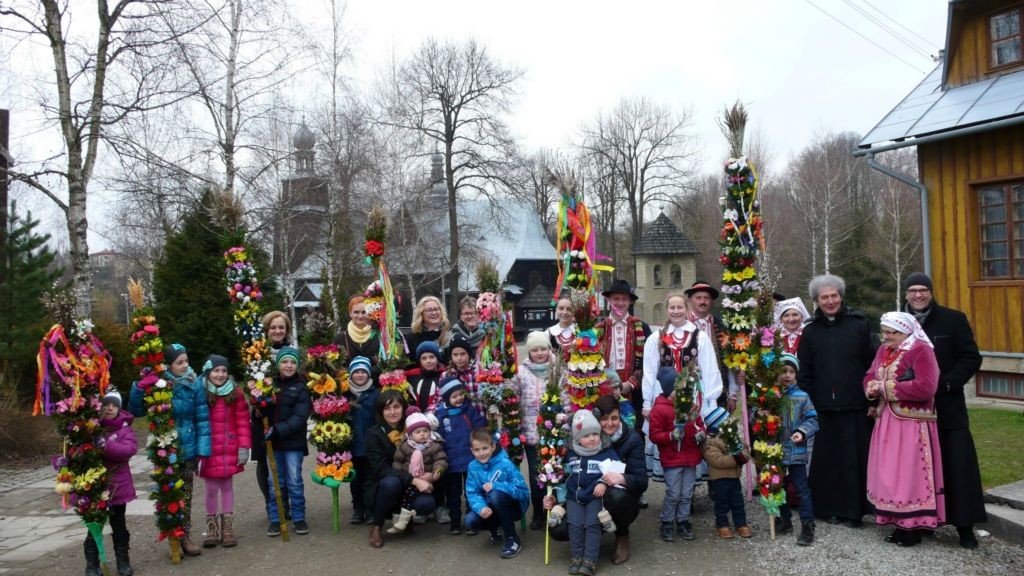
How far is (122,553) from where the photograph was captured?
5.77m

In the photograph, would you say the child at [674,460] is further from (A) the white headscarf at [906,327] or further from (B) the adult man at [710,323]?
(A) the white headscarf at [906,327]

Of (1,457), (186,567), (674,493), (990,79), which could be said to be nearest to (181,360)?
(186,567)

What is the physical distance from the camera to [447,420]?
21.4 feet

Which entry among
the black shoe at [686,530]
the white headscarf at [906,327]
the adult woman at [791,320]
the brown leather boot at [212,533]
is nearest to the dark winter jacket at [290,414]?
the brown leather boot at [212,533]

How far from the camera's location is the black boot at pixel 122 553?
226 inches

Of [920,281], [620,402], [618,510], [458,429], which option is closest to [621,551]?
[618,510]

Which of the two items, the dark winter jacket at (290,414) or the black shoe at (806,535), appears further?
the dark winter jacket at (290,414)

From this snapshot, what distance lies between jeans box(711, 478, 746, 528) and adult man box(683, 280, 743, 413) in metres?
0.81

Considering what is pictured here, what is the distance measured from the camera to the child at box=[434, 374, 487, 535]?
21.2ft

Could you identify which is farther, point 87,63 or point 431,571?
point 87,63

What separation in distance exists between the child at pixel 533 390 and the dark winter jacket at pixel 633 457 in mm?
868

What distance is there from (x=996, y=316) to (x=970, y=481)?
728 centimetres

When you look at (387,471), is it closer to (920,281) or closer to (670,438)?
(670,438)

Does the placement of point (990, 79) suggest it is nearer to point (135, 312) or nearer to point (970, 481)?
point (970, 481)
